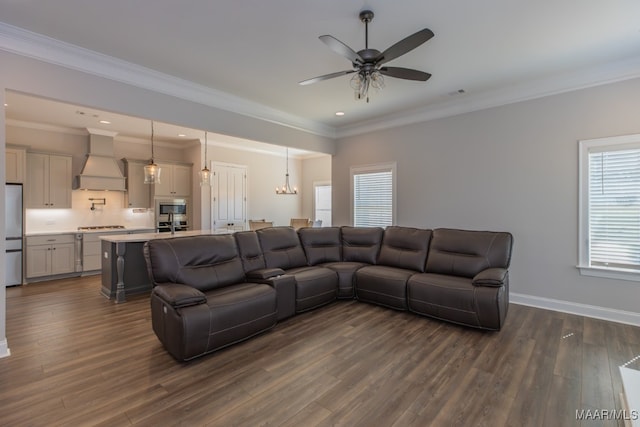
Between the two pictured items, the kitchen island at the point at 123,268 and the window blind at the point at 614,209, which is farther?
the kitchen island at the point at 123,268

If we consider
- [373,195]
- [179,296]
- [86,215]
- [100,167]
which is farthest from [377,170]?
[86,215]

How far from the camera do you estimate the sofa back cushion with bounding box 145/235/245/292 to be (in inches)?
122

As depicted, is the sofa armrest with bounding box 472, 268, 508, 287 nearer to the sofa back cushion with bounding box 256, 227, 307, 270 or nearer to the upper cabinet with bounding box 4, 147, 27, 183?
the sofa back cushion with bounding box 256, 227, 307, 270

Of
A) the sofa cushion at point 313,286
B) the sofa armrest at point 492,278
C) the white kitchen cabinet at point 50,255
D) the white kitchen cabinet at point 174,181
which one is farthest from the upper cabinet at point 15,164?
the sofa armrest at point 492,278

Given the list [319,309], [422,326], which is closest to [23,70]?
[319,309]

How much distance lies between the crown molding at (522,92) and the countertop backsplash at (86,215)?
6.00 m

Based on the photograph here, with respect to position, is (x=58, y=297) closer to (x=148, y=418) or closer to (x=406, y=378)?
(x=148, y=418)

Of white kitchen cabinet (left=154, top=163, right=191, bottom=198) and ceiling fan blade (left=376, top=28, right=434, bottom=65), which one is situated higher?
ceiling fan blade (left=376, top=28, right=434, bottom=65)

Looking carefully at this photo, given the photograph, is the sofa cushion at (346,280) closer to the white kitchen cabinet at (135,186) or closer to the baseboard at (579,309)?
the baseboard at (579,309)

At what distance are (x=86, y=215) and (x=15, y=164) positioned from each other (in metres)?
1.53

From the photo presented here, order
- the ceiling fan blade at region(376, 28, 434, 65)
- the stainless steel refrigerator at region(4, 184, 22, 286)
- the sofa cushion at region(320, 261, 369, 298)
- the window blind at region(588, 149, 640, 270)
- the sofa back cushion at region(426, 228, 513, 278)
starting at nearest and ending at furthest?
1. the ceiling fan blade at region(376, 28, 434, 65)
2. the window blind at region(588, 149, 640, 270)
3. the sofa back cushion at region(426, 228, 513, 278)
4. the sofa cushion at region(320, 261, 369, 298)
5. the stainless steel refrigerator at region(4, 184, 22, 286)

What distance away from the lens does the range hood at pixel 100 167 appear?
6.15 metres

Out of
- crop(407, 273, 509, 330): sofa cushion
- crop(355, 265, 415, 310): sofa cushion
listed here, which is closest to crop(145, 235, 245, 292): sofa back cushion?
crop(355, 265, 415, 310): sofa cushion

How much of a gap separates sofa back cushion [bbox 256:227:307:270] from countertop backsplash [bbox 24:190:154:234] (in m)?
4.47
